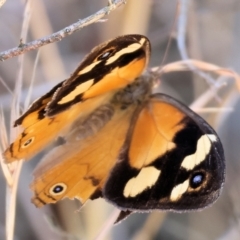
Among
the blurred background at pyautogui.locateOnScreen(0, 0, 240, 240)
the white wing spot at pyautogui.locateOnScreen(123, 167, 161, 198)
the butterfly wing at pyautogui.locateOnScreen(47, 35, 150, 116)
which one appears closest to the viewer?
the butterfly wing at pyautogui.locateOnScreen(47, 35, 150, 116)

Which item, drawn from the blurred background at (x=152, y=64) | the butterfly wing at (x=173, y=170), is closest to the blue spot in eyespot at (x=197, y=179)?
the butterfly wing at (x=173, y=170)

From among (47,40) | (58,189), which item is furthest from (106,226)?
(47,40)

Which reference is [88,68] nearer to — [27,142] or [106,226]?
[27,142]

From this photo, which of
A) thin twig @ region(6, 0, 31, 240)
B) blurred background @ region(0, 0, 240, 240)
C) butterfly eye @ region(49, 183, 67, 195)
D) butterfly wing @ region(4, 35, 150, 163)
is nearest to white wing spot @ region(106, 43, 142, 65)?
butterfly wing @ region(4, 35, 150, 163)

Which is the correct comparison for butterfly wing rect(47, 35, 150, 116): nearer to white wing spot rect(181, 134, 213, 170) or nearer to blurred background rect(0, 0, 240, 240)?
white wing spot rect(181, 134, 213, 170)

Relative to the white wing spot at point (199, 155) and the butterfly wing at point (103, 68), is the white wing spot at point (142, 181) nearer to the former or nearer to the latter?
the white wing spot at point (199, 155)

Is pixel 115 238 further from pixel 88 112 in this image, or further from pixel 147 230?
pixel 88 112
